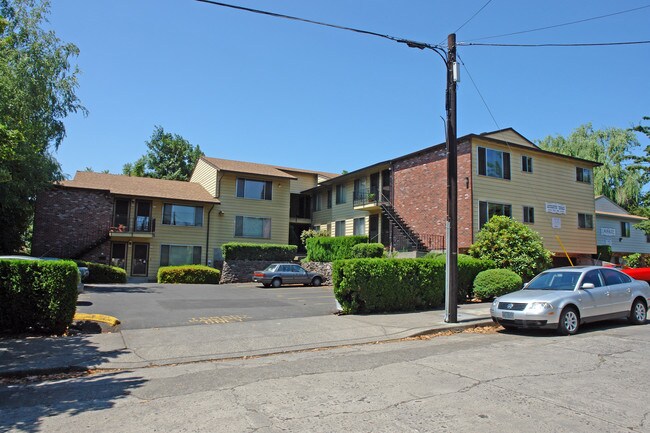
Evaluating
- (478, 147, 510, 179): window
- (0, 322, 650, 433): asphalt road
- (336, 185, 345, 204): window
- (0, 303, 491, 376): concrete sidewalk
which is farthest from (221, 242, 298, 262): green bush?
(0, 322, 650, 433): asphalt road

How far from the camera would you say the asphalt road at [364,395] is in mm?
4555

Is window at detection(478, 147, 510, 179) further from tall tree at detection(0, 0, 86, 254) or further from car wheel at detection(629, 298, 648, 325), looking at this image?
tall tree at detection(0, 0, 86, 254)

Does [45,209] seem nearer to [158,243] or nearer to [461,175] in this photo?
[158,243]

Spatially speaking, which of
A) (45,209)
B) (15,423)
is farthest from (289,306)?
(45,209)

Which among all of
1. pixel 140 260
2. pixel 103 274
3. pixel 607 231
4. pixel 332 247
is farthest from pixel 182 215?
pixel 607 231

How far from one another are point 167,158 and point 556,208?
44.4 metres

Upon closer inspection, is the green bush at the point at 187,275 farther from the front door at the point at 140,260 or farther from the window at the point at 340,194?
the window at the point at 340,194

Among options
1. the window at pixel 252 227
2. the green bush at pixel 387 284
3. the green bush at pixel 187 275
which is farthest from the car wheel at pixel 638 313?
the window at pixel 252 227

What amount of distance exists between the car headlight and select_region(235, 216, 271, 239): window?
26.3m

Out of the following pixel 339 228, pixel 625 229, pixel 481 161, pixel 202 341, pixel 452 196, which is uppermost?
pixel 481 161

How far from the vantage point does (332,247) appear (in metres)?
30.1

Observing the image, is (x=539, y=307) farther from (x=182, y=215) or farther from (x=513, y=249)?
(x=182, y=215)

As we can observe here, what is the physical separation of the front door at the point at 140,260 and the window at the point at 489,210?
22.0 meters

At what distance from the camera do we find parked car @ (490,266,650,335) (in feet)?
32.3
